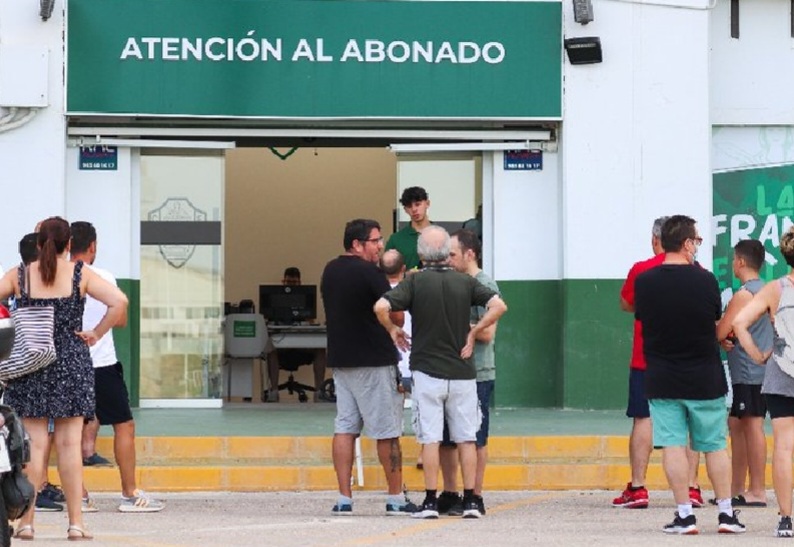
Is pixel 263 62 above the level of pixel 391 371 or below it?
above

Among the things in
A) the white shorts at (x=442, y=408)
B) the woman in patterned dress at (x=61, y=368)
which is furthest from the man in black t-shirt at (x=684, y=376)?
the woman in patterned dress at (x=61, y=368)

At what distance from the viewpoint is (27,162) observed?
1716 cm

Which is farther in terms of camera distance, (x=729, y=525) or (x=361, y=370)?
(x=361, y=370)

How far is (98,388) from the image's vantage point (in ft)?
40.4

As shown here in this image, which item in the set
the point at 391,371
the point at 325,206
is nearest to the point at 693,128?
the point at 391,371

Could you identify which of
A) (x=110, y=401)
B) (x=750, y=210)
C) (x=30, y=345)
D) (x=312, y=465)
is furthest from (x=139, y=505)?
(x=750, y=210)

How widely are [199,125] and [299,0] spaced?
1485 mm

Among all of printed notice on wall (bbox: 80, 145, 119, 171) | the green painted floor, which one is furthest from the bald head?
printed notice on wall (bbox: 80, 145, 119, 171)

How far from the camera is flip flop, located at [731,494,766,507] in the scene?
12.5m

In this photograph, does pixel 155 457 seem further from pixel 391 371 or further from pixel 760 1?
pixel 760 1

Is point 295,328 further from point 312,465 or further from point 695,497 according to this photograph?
point 695,497

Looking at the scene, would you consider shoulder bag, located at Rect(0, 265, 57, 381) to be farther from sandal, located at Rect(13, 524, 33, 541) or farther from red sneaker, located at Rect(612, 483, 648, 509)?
red sneaker, located at Rect(612, 483, 648, 509)

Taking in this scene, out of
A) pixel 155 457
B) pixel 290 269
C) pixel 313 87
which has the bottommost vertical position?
pixel 155 457

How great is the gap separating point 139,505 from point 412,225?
3.32 metres
